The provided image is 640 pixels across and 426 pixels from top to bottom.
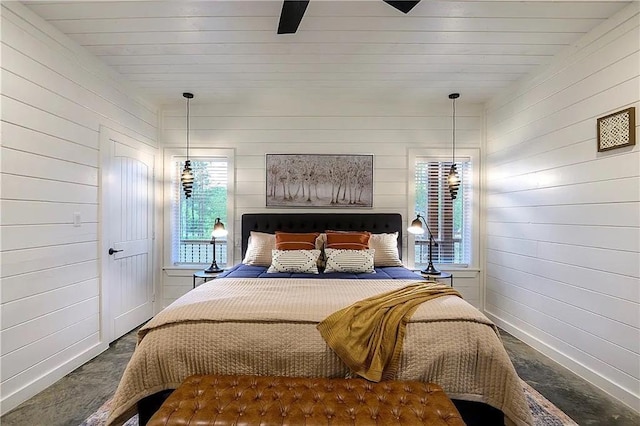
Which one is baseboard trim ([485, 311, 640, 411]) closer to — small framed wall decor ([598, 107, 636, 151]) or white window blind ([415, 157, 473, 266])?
white window blind ([415, 157, 473, 266])

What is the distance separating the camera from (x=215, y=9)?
7.13 feet

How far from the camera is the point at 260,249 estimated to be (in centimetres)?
330

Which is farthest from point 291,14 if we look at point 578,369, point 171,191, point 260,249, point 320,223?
point 578,369

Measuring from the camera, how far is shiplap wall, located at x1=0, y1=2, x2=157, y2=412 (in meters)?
2.04

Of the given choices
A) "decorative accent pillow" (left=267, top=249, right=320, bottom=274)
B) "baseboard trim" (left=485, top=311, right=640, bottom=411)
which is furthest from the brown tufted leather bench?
"baseboard trim" (left=485, top=311, right=640, bottom=411)

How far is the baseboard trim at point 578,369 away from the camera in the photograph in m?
2.08

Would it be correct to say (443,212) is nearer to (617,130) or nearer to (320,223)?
(320,223)

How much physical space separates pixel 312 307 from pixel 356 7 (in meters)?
A: 2.06

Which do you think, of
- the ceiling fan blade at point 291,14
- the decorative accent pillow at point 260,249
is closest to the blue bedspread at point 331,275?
the decorative accent pillow at point 260,249

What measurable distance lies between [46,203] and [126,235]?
3.29 feet

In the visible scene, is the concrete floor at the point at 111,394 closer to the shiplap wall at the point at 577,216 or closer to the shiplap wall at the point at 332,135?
the shiplap wall at the point at 577,216

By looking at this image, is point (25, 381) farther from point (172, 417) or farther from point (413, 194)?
point (413, 194)

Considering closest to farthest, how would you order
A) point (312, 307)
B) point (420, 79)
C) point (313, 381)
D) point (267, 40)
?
point (313, 381), point (312, 307), point (267, 40), point (420, 79)

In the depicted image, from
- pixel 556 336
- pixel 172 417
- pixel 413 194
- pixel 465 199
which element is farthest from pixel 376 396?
pixel 465 199
